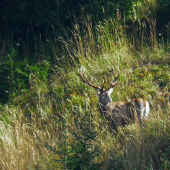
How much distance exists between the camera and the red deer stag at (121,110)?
6590 mm

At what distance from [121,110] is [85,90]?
1442 mm

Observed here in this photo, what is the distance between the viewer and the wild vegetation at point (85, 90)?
5.52 m

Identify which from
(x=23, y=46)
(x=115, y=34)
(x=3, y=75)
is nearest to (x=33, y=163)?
(x=3, y=75)

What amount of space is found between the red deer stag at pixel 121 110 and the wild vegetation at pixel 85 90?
0.18 meters

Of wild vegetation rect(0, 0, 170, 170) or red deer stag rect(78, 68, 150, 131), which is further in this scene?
red deer stag rect(78, 68, 150, 131)

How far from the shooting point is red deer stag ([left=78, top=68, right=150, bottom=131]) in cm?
659

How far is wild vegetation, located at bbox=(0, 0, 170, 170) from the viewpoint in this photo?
552 cm

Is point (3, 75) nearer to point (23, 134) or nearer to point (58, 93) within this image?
point (58, 93)

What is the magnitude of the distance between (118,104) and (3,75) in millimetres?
3633

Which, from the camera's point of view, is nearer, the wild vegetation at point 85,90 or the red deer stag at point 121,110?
the wild vegetation at point 85,90

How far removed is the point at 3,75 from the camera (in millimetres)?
9094

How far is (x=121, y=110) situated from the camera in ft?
22.9

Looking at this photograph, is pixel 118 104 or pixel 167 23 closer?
pixel 118 104

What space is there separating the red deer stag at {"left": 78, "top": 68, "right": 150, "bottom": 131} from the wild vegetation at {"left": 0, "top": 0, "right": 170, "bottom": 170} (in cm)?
18
